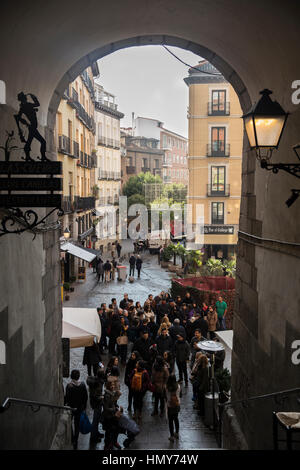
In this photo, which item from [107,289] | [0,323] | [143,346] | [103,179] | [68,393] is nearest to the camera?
[0,323]

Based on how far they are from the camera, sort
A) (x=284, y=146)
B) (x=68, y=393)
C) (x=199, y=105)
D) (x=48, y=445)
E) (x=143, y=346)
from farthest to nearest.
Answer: (x=199, y=105) → (x=143, y=346) → (x=68, y=393) → (x=48, y=445) → (x=284, y=146)

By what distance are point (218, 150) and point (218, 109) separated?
2.65 metres

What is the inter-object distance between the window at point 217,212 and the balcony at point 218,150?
3.17 meters

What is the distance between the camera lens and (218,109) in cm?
3114

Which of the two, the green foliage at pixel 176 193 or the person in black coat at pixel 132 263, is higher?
the green foliage at pixel 176 193

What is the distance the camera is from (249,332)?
801 centimetres

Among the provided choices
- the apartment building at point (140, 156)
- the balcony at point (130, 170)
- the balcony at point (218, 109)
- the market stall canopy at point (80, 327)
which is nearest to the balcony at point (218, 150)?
the balcony at point (218, 109)

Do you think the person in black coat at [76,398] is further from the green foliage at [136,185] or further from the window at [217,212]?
the green foliage at [136,185]

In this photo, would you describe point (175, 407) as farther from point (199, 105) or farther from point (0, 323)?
point (199, 105)

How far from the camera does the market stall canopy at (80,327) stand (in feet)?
33.9

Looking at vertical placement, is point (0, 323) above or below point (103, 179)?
below

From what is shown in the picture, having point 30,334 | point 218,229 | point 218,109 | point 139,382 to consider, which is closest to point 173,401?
point 139,382

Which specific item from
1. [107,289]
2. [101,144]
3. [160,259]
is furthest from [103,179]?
[107,289]

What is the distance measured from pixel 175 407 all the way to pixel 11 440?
11.9 ft
